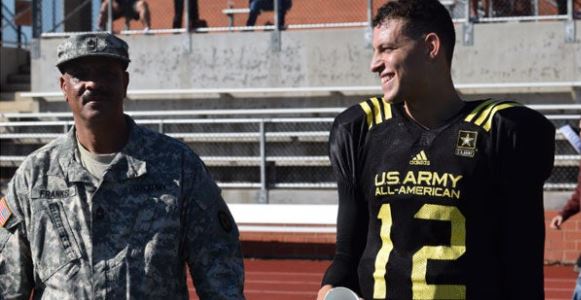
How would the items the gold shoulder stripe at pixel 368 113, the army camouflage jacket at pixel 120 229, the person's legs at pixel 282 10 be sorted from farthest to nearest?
the person's legs at pixel 282 10
the army camouflage jacket at pixel 120 229
the gold shoulder stripe at pixel 368 113

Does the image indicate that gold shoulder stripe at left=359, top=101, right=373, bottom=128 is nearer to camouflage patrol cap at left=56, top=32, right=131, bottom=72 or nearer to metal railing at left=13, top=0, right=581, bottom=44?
camouflage patrol cap at left=56, top=32, right=131, bottom=72

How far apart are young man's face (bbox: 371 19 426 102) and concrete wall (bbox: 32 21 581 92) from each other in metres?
12.8

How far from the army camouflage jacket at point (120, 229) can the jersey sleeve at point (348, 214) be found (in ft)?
1.39

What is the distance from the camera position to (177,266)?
370 centimetres

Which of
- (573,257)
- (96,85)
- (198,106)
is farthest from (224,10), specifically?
(96,85)

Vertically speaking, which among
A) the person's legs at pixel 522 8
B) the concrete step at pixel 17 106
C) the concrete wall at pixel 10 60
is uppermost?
the person's legs at pixel 522 8

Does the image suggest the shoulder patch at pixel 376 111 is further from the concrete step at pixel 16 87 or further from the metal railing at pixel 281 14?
the concrete step at pixel 16 87

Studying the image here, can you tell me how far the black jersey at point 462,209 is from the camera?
3281 millimetres

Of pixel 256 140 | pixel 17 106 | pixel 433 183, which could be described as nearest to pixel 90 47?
pixel 433 183

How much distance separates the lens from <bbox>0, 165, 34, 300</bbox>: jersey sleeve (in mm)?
3713

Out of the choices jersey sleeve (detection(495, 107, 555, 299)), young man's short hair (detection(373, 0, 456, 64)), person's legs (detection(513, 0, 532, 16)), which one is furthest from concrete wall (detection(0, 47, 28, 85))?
jersey sleeve (detection(495, 107, 555, 299))

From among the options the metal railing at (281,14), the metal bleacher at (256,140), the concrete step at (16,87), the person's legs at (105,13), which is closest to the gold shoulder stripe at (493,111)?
the metal bleacher at (256,140)

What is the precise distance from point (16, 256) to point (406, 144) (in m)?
1.26

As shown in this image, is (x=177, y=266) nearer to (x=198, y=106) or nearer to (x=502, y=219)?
(x=502, y=219)
